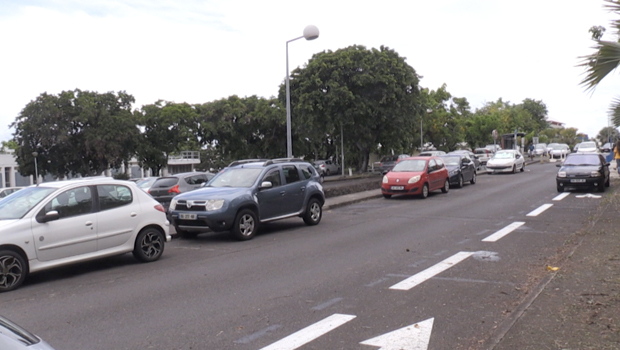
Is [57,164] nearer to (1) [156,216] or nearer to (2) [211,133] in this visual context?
(2) [211,133]

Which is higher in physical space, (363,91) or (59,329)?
(363,91)

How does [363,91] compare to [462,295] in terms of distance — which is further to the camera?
[363,91]

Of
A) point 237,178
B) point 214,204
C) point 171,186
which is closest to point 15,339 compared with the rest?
point 214,204

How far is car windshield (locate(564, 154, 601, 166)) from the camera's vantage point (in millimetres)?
21891

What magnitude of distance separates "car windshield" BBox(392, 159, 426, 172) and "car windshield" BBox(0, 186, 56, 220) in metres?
15.5

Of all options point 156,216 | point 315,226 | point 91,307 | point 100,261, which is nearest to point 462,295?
point 91,307

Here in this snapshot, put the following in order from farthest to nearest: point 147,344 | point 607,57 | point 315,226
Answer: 1. point 315,226
2. point 607,57
3. point 147,344

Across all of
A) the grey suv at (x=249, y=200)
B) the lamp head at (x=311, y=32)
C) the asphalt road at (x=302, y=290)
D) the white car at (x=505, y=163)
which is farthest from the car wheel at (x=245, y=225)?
the white car at (x=505, y=163)

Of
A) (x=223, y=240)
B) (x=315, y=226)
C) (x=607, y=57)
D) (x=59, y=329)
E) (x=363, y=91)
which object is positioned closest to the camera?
(x=59, y=329)

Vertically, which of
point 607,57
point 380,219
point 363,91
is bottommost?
point 380,219

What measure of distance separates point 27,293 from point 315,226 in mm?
7785

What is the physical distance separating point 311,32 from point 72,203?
42.6ft

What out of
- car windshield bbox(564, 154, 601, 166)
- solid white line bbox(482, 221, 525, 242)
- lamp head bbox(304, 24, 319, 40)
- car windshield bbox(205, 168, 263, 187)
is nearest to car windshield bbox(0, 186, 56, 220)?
car windshield bbox(205, 168, 263, 187)

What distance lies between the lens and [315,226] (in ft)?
48.0
